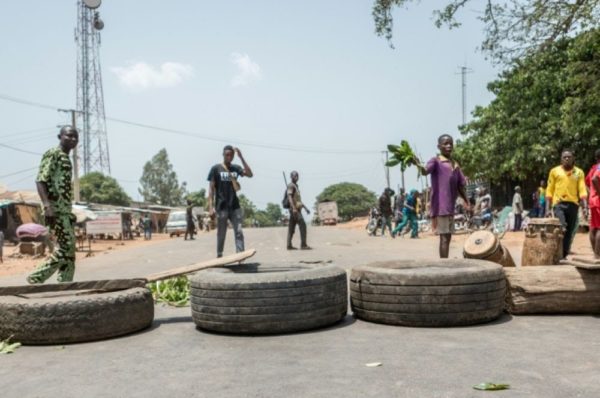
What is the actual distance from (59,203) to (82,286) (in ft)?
3.54

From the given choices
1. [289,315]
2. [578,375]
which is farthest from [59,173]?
[578,375]

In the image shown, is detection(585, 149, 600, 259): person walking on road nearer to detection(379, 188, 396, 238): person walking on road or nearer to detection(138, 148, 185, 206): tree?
detection(379, 188, 396, 238): person walking on road

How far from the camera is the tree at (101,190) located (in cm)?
6106

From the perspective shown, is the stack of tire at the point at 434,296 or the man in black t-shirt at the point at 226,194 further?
the man in black t-shirt at the point at 226,194

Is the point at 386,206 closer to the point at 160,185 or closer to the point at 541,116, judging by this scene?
the point at 541,116

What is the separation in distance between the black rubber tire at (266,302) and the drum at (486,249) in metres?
2.25

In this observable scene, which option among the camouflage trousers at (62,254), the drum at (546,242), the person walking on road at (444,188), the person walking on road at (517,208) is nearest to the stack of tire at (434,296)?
the person walking on road at (444,188)

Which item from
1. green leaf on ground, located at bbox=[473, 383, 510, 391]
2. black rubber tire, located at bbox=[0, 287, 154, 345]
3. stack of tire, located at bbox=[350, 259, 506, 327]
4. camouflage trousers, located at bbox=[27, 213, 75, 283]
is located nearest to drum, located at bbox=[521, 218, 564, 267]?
stack of tire, located at bbox=[350, 259, 506, 327]

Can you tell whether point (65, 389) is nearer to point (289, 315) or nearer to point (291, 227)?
point (289, 315)

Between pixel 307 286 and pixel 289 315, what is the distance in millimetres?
291

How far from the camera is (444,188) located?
6703 millimetres

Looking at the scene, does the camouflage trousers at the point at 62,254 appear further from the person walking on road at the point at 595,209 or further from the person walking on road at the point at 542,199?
the person walking on road at the point at 542,199

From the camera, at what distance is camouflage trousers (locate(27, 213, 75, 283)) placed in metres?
5.58

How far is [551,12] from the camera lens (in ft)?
47.7
